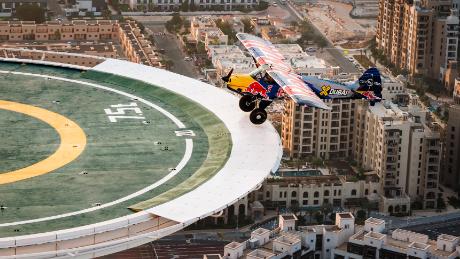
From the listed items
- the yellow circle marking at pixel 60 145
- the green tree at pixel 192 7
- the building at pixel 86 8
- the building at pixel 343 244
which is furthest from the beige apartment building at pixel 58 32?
the yellow circle marking at pixel 60 145

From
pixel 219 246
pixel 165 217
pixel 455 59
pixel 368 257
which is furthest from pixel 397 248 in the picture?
pixel 455 59

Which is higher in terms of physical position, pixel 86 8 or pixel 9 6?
pixel 9 6

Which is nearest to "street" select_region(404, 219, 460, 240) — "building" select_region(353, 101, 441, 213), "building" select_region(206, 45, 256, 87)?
"building" select_region(353, 101, 441, 213)

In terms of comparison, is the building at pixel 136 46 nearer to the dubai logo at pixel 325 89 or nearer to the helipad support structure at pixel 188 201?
the dubai logo at pixel 325 89

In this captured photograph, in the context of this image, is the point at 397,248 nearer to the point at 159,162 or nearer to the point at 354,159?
the point at 159,162

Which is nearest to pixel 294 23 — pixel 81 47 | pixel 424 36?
pixel 424 36

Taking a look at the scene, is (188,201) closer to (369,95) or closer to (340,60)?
(369,95)
